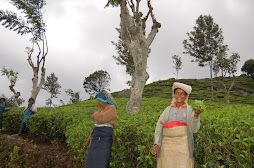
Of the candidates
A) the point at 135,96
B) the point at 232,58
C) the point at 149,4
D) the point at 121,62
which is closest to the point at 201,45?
the point at 232,58

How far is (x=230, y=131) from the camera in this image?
2402 millimetres

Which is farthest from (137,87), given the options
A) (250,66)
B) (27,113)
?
(250,66)

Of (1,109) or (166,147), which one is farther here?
(1,109)

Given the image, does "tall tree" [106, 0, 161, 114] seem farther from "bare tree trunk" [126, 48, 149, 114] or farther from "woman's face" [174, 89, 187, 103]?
"woman's face" [174, 89, 187, 103]

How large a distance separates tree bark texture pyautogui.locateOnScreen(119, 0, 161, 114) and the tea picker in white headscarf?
555 centimetres

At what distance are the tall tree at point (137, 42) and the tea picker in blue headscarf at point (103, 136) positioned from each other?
15.2 ft

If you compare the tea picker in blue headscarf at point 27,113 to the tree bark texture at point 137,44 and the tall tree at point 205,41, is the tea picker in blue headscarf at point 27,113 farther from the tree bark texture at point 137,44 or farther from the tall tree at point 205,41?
the tall tree at point 205,41

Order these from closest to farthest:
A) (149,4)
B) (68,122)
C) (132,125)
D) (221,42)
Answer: (132,125) < (68,122) < (149,4) < (221,42)

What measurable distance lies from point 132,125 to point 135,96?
4794 mm

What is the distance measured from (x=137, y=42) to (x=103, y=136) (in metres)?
6.27

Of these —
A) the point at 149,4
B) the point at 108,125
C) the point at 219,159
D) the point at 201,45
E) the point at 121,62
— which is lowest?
the point at 219,159

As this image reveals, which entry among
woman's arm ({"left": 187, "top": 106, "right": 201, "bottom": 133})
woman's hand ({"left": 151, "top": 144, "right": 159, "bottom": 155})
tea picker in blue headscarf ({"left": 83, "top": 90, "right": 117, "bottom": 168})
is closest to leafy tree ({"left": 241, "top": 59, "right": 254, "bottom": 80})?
tea picker in blue headscarf ({"left": 83, "top": 90, "right": 117, "bottom": 168})

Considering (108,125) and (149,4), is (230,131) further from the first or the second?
(149,4)

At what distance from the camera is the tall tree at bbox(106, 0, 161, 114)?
28.5 feet
